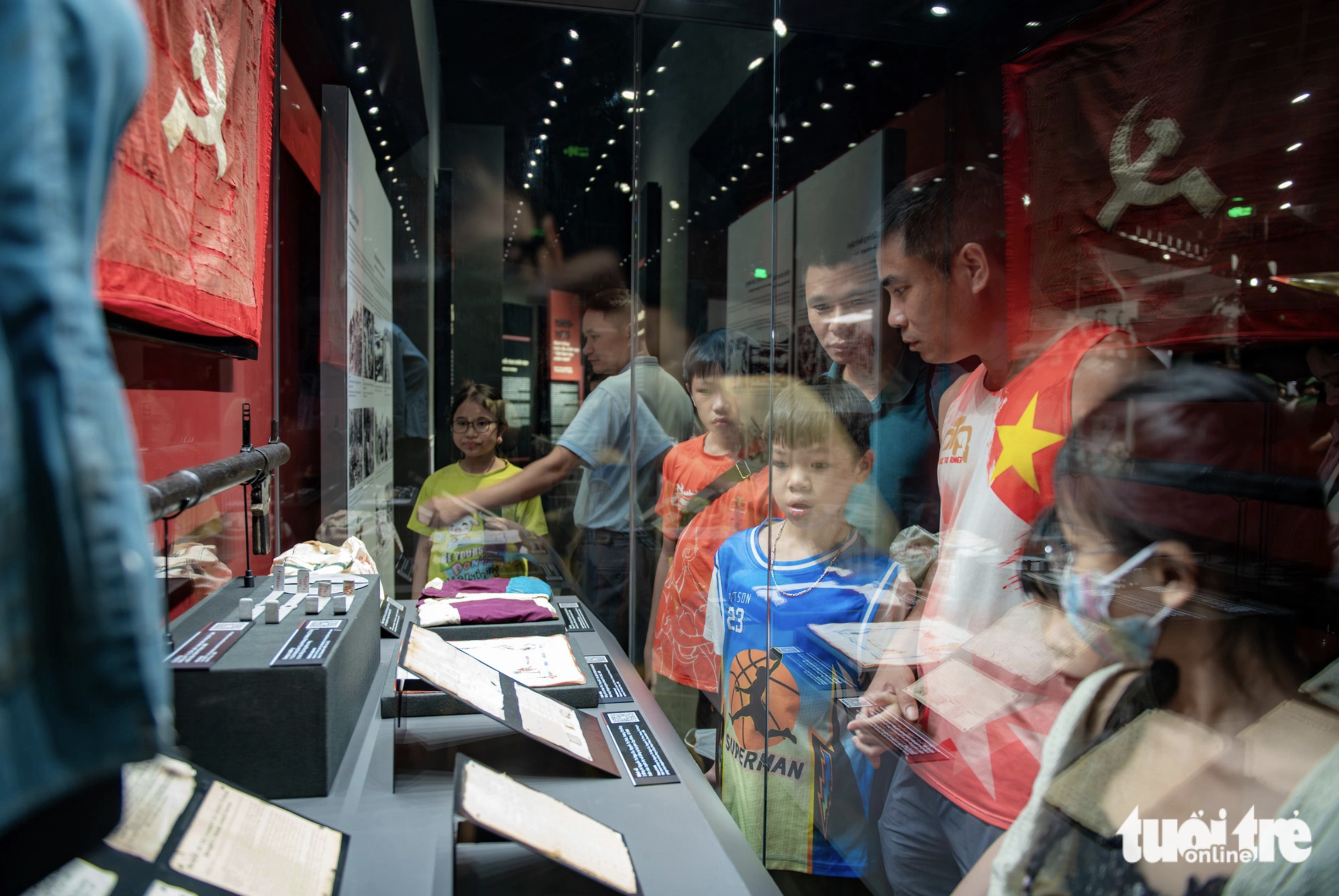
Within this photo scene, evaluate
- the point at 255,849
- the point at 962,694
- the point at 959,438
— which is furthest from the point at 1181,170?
the point at 255,849

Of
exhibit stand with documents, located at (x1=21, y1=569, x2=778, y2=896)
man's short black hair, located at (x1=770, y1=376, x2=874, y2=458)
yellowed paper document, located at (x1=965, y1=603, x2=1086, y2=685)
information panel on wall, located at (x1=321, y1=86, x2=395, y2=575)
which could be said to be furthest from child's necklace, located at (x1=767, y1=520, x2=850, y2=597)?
information panel on wall, located at (x1=321, y1=86, x2=395, y2=575)

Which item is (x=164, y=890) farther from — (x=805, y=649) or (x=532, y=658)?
(x=805, y=649)

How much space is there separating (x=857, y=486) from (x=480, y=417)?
5.77 ft

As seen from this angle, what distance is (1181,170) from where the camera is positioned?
867mm

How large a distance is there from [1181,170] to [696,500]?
1.83 metres

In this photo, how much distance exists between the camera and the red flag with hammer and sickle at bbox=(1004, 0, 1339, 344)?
759 mm

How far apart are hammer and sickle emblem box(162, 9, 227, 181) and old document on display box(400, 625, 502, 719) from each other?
1048 millimetres

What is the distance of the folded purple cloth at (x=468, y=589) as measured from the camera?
2201 millimetres

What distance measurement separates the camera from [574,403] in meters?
2.94

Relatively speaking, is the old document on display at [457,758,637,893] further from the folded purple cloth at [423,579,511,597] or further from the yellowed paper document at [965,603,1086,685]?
the folded purple cloth at [423,579,511,597]

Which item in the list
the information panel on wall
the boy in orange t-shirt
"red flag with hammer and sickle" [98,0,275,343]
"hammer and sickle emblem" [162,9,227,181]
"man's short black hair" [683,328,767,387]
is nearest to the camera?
"red flag with hammer and sickle" [98,0,275,343]

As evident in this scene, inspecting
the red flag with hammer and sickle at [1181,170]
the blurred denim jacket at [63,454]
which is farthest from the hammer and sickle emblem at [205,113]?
the red flag with hammer and sickle at [1181,170]

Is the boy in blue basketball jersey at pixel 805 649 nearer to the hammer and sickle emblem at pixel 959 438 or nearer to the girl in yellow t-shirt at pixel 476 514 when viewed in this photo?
the hammer and sickle emblem at pixel 959 438

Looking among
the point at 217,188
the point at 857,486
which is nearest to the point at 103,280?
the point at 217,188
